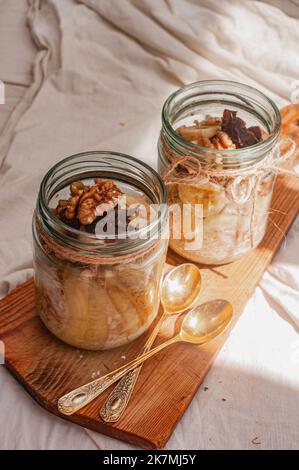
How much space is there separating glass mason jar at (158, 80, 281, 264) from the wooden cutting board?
0.29 ft

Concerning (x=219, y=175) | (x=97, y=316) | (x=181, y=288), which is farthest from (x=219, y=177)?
(x=97, y=316)

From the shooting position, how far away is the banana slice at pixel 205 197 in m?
1.10

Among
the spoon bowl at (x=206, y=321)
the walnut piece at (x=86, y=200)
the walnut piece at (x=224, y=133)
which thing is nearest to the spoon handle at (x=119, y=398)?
the spoon bowl at (x=206, y=321)

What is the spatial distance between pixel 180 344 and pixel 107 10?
1.10 metres

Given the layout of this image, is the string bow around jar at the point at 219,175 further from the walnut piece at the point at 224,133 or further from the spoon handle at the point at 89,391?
the spoon handle at the point at 89,391

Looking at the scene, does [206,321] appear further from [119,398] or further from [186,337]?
[119,398]

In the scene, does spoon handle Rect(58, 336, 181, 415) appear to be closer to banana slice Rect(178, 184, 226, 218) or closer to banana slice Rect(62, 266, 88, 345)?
banana slice Rect(62, 266, 88, 345)

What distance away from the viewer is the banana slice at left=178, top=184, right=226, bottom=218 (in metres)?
1.10

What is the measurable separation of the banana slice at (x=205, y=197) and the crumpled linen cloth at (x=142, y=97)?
0.65 feet

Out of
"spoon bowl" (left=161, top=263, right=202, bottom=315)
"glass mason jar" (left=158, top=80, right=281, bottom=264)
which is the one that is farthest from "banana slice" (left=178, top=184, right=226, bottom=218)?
"spoon bowl" (left=161, top=263, right=202, bottom=315)

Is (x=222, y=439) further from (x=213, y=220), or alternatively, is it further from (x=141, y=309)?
(x=213, y=220)

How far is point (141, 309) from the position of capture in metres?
1.02
